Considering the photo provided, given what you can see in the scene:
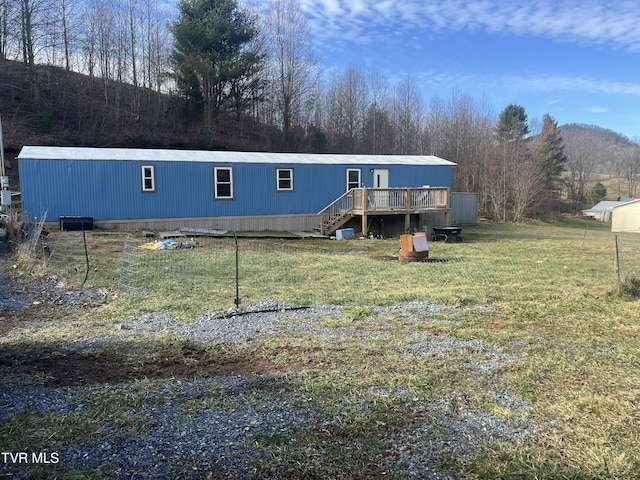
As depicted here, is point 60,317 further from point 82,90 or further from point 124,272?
point 82,90

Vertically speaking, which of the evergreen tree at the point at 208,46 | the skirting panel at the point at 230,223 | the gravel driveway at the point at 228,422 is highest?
the evergreen tree at the point at 208,46

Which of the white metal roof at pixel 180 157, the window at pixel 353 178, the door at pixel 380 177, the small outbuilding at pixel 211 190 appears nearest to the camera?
the small outbuilding at pixel 211 190

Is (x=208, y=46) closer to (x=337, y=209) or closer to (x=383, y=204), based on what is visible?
(x=337, y=209)

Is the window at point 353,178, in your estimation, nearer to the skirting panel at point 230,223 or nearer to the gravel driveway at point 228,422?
the skirting panel at point 230,223

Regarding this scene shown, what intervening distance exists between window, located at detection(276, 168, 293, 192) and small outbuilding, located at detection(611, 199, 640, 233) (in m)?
23.8

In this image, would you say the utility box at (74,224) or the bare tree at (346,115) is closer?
the utility box at (74,224)

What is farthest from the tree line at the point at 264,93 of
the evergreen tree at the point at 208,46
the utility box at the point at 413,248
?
the utility box at the point at 413,248

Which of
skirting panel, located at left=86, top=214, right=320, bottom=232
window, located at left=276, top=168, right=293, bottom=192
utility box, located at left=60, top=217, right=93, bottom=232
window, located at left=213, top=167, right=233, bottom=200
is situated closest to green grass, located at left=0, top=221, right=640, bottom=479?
utility box, located at left=60, top=217, right=93, bottom=232

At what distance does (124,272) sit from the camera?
9398mm

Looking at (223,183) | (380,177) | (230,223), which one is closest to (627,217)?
(380,177)

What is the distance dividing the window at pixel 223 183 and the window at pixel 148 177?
2.33 metres

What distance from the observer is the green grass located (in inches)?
111

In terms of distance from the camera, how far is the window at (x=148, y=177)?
17.6 metres

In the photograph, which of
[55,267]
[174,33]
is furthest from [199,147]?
[55,267]
